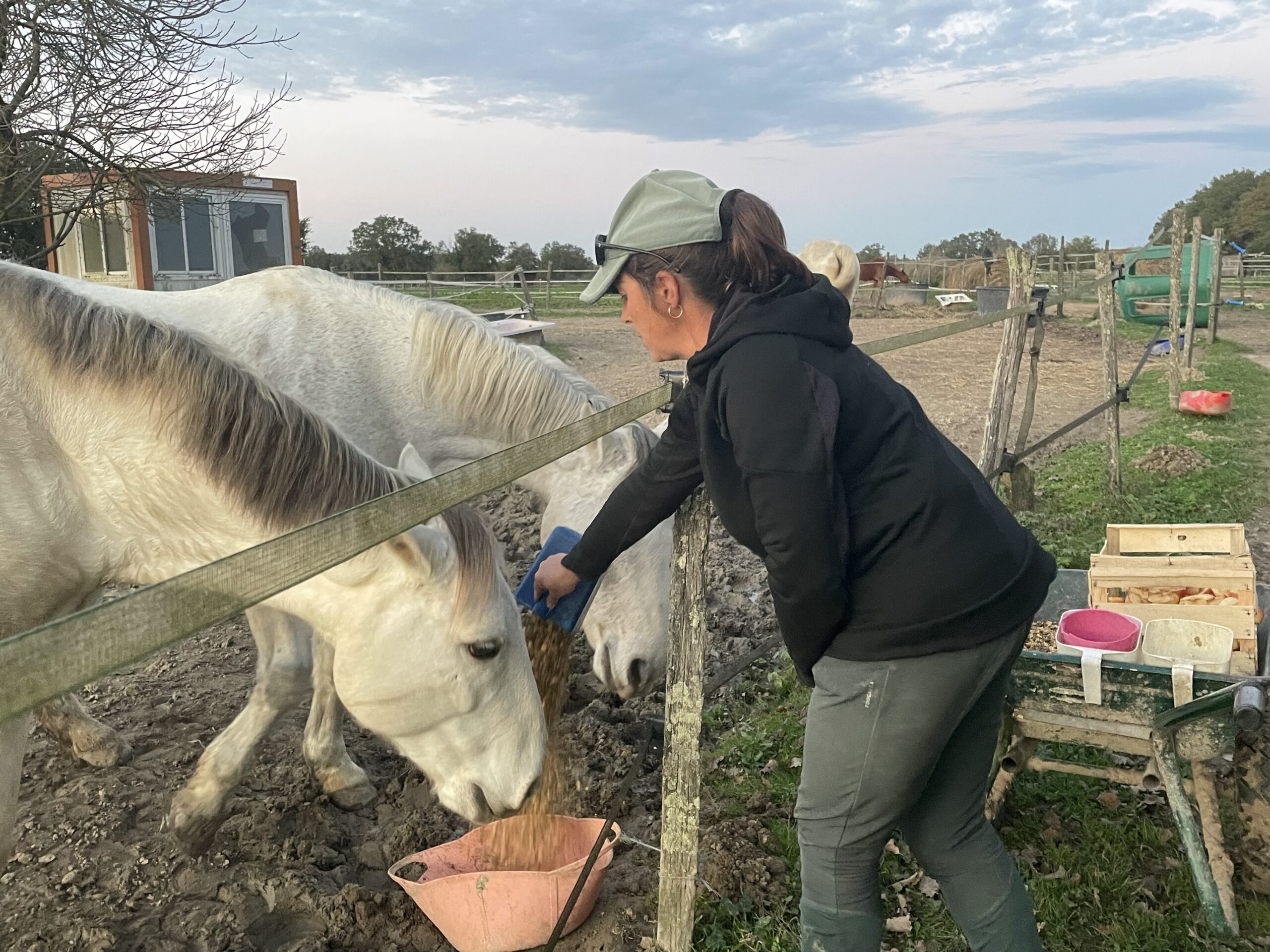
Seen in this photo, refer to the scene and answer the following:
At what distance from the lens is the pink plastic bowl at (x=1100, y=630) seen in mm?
2828

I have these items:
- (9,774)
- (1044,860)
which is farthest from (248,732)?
(1044,860)

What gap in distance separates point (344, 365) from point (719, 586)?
2.37 meters

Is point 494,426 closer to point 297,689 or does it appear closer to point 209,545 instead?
point 297,689

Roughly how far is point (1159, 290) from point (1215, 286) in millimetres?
4881

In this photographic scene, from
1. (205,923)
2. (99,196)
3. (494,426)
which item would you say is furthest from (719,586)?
(99,196)

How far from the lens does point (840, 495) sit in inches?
60.1

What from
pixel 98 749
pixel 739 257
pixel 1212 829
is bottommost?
pixel 98 749

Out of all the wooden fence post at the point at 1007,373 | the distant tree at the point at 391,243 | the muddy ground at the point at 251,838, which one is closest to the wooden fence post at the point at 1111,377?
the wooden fence post at the point at 1007,373

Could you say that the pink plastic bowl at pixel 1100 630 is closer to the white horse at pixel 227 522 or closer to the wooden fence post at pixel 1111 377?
the white horse at pixel 227 522

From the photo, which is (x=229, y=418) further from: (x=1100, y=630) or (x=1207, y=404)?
(x=1207, y=404)

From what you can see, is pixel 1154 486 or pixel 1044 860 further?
pixel 1154 486

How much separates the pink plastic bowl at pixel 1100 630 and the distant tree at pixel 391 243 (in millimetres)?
40051

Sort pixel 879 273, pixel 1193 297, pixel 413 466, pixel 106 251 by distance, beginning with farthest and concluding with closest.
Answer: pixel 879 273 → pixel 106 251 → pixel 1193 297 → pixel 413 466

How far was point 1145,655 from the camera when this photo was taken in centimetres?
286
